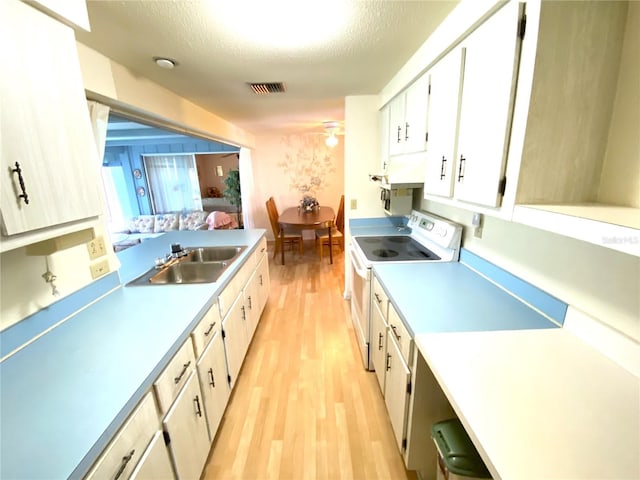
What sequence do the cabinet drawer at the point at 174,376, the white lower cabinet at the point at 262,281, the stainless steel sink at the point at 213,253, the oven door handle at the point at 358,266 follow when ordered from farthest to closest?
1. the white lower cabinet at the point at 262,281
2. the stainless steel sink at the point at 213,253
3. the oven door handle at the point at 358,266
4. the cabinet drawer at the point at 174,376

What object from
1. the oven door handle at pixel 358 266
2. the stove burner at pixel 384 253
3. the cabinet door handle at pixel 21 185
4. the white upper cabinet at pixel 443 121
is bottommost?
the oven door handle at pixel 358 266

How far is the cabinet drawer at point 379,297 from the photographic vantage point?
1.56m

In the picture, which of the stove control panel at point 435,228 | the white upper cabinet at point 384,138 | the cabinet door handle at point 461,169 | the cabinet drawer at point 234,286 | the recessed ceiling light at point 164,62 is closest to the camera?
the cabinet door handle at point 461,169

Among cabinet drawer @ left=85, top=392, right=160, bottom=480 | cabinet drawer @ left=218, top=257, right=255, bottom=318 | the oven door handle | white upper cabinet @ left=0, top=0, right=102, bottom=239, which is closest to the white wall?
the oven door handle

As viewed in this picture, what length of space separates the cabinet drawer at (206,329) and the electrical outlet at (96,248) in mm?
651

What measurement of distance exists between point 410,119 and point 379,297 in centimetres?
124

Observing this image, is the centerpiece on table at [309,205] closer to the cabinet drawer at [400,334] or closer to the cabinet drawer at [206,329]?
the cabinet drawer at [206,329]

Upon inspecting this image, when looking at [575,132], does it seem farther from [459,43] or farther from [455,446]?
[455,446]

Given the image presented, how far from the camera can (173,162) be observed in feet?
18.2

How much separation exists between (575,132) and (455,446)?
1.14 meters

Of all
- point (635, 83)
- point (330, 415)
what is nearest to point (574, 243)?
point (635, 83)

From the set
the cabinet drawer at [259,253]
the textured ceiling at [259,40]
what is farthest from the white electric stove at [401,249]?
the textured ceiling at [259,40]

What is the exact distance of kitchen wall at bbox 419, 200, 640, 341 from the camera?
2.78 ft

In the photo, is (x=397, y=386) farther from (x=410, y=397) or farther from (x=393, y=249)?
(x=393, y=249)
